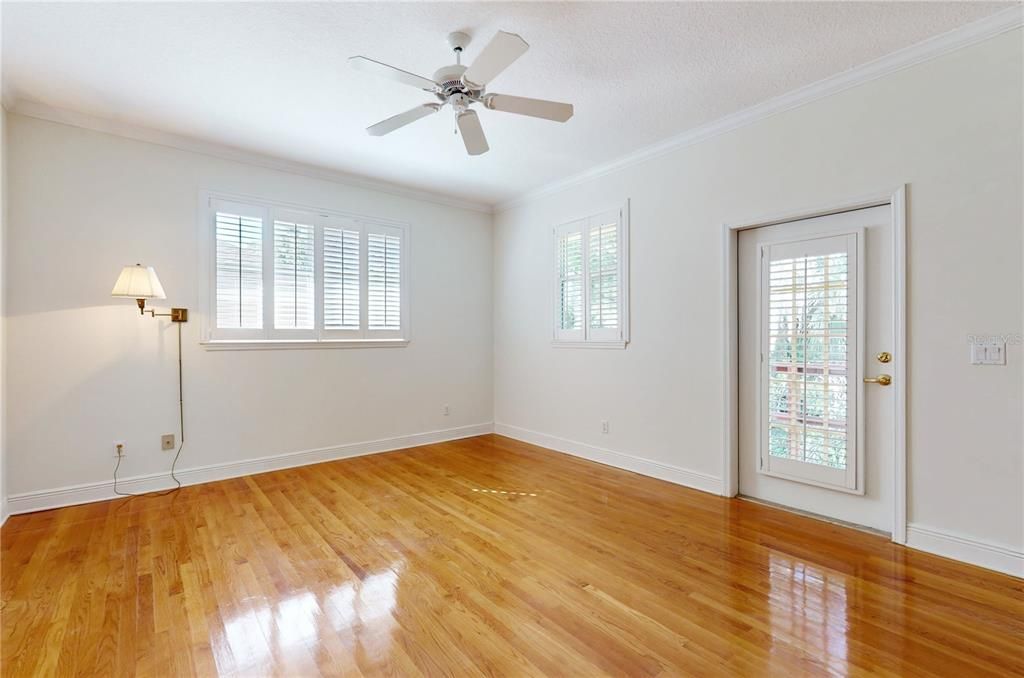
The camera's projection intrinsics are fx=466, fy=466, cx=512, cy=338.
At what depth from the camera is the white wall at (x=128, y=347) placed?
325 cm

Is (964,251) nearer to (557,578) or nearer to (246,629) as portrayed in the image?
(557,578)

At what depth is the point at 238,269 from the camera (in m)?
4.06

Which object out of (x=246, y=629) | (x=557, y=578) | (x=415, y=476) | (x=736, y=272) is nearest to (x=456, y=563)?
(x=557, y=578)

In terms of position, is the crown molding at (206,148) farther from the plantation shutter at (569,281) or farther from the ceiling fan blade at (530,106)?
the ceiling fan blade at (530,106)

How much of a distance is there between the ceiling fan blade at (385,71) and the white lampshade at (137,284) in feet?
7.68

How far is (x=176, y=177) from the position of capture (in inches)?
149

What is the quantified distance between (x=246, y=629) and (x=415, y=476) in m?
2.15

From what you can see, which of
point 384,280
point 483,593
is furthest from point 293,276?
point 483,593

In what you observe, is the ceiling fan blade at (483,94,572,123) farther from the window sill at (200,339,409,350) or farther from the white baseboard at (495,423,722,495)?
the window sill at (200,339,409,350)

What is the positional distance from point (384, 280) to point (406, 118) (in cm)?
251

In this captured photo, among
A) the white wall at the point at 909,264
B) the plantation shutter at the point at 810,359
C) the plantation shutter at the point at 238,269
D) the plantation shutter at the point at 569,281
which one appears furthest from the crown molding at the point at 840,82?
the plantation shutter at the point at 238,269

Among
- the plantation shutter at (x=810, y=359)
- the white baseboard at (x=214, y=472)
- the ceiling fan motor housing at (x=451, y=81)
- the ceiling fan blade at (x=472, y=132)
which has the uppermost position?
the ceiling fan motor housing at (x=451, y=81)

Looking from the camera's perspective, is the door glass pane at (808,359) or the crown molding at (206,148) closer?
the door glass pane at (808,359)

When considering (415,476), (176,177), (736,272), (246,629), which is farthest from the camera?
(415,476)
